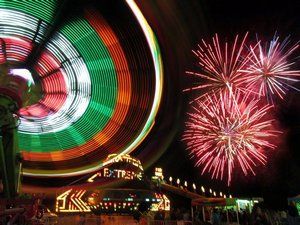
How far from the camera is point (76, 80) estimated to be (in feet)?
43.3

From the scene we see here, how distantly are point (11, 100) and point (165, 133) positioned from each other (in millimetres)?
11171

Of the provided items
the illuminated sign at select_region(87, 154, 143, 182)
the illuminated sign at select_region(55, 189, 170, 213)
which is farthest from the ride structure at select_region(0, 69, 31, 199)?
the illuminated sign at select_region(87, 154, 143, 182)

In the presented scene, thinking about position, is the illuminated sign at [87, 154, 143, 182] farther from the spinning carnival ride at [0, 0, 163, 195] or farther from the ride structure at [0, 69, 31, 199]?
the ride structure at [0, 69, 31, 199]

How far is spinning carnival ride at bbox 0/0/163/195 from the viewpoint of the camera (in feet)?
37.8

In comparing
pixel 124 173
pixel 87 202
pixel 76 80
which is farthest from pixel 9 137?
pixel 124 173

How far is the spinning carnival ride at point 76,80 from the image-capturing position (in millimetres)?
11508

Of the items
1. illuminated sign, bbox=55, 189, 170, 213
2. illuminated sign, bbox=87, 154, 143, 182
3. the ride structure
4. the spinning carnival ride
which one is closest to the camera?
the ride structure

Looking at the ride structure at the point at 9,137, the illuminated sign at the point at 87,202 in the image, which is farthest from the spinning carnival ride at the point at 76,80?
the illuminated sign at the point at 87,202

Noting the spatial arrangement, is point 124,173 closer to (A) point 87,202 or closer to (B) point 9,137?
(A) point 87,202

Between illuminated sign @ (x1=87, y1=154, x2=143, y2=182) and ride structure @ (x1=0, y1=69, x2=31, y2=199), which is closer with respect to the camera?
ride structure @ (x1=0, y1=69, x2=31, y2=199)

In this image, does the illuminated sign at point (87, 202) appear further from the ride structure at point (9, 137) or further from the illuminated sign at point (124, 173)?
the ride structure at point (9, 137)

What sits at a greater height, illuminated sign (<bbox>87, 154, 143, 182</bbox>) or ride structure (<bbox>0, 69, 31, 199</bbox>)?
illuminated sign (<bbox>87, 154, 143, 182</bbox>)

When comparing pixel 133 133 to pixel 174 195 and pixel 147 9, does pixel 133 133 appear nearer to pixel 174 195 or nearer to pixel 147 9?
pixel 147 9

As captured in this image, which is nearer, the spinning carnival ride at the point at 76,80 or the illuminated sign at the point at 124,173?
the spinning carnival ride at the point at 76,80
